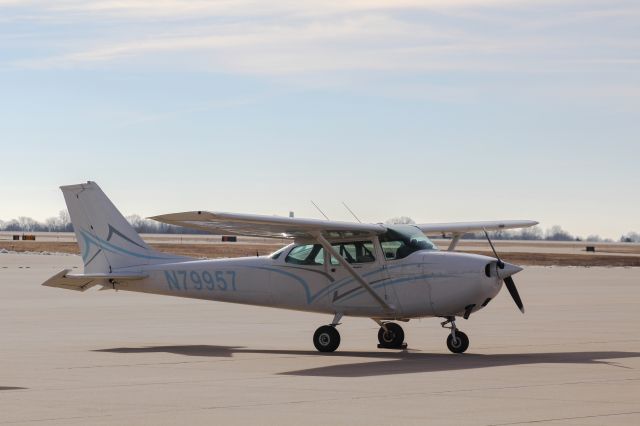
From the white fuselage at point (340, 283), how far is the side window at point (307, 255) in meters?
0.08

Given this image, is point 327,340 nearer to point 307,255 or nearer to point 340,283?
point 340,283

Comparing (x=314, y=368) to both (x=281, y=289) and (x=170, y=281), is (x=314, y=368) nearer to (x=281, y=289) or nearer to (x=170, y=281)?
(x=281, y=289)

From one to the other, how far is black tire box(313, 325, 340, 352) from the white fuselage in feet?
1.98

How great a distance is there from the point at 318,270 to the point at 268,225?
1.45 m

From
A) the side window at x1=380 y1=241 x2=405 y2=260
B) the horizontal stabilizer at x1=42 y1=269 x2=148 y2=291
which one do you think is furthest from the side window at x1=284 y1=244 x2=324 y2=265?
the horizontal stabilizer at x1=42 y1=269 x2=148 y2=291

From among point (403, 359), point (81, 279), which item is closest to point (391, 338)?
point (403, 359)

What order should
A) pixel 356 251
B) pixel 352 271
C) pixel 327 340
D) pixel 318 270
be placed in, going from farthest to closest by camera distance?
pixel 318 270, pixel 356 251, pixel 352 271, pixel 327 340

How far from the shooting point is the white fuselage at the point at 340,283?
19.7 metres

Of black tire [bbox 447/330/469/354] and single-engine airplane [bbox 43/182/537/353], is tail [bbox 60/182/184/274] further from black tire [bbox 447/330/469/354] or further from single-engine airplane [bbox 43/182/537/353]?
black tire [bbox 447/330/469/354]

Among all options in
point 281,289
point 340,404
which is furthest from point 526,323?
point 340,404

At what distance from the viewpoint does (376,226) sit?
66.9 feet

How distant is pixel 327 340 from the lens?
20312 millimetres

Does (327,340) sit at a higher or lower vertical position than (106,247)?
lower

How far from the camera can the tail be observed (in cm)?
2298
